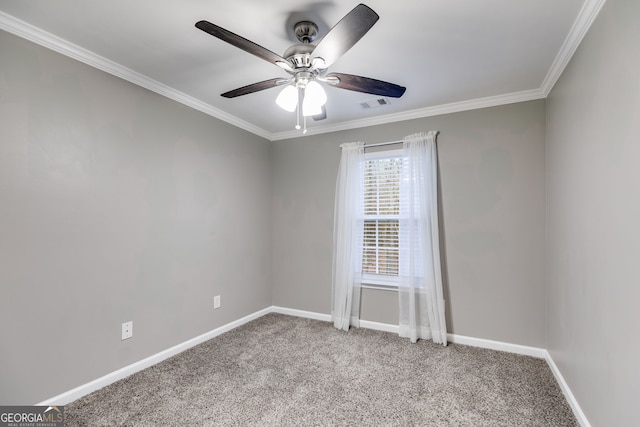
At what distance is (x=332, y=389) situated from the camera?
7.14 ft

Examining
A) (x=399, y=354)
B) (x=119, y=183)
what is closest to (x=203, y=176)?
(x=119, y=183)

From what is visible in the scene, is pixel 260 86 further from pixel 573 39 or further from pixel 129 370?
pixel 129 370

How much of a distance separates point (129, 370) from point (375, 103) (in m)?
3.16

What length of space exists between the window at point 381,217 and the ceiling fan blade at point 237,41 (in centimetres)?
195

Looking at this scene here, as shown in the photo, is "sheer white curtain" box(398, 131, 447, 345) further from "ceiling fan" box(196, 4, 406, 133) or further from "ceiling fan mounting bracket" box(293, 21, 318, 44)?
"ceiling fan mounting bracket" box(293, 21, 318, 44)

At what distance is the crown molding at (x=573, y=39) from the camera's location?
5.21ft

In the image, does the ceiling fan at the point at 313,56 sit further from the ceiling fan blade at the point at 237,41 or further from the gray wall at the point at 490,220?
the gray wall at the point at 490,220

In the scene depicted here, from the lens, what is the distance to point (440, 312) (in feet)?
9.65

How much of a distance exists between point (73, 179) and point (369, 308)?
295cm

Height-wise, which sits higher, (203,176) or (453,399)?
(203,176)

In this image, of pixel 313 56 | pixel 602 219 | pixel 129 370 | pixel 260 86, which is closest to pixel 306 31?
pixel 313 56

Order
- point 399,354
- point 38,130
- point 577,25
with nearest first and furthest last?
A: point 577,25 → point 38,130 → point 399,354

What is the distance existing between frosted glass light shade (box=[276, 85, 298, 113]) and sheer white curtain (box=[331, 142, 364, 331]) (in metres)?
1.56

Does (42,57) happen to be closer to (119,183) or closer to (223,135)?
(119,183)
